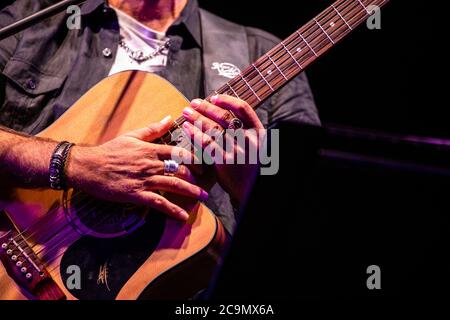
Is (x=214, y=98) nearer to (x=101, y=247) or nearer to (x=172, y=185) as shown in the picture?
(x=172, y=185)

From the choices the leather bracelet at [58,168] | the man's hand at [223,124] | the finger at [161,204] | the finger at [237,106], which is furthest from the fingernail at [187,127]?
the leather bracelet at [58,168]

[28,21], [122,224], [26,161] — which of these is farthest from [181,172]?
[28,21]

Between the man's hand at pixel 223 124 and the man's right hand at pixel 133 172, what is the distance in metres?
0.08

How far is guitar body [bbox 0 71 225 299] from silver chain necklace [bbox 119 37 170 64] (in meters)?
0.50

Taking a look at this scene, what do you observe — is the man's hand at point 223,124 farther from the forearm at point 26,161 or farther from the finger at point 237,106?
the forearm at point 26,161

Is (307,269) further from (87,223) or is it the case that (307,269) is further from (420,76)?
(420,76)

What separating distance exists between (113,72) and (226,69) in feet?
1.52

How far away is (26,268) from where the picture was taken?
1484 mm

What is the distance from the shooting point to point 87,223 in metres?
1.54

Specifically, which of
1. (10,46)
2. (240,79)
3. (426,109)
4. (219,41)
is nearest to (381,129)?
(426,109)

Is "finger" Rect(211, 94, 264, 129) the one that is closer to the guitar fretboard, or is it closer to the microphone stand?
the guitar fretboard

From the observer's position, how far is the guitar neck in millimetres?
1606
